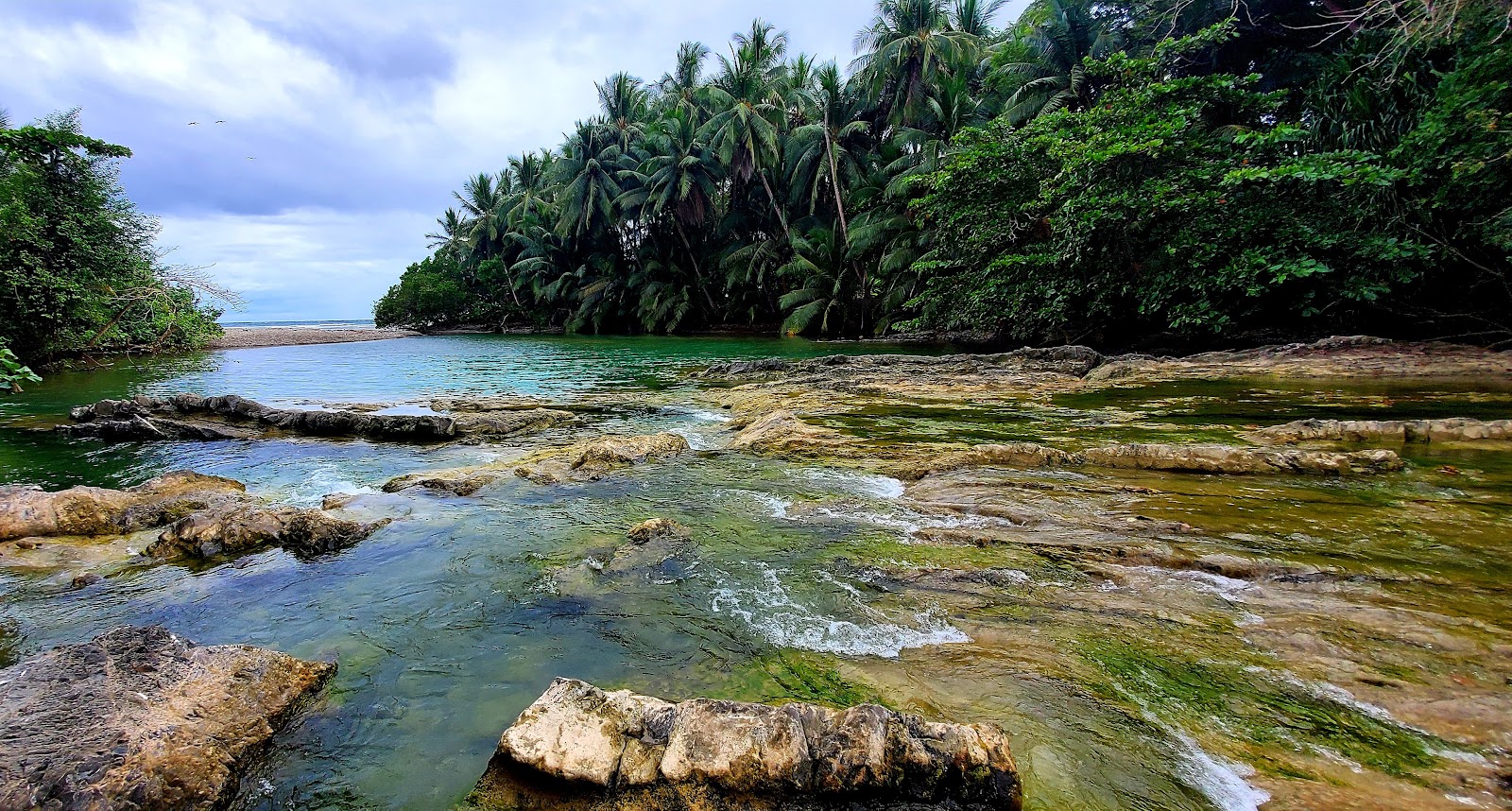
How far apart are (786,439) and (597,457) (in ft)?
7.58

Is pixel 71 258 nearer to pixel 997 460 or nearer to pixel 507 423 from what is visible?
pixel 507 423

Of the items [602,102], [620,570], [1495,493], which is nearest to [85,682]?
[620,570]

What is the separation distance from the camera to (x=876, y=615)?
11.2 feet

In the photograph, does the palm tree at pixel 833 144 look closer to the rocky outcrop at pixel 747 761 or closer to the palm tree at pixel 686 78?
the palm tree at pixel 686 78

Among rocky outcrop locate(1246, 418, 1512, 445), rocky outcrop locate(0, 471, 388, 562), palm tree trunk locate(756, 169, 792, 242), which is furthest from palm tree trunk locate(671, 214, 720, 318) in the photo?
rocky outcrop locate(1246, 418, 1512, 445)

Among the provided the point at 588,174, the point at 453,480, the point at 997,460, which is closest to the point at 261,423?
the point at 453,480

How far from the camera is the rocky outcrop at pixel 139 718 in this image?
6.65ft

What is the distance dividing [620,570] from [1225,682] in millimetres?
3346

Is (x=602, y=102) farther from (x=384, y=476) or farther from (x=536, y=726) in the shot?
(x=536, y=726)

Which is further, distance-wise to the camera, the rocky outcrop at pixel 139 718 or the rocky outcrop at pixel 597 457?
the rocky outcrop at pixel 597 457

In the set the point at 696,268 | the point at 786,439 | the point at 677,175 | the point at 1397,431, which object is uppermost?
the point at 677,175

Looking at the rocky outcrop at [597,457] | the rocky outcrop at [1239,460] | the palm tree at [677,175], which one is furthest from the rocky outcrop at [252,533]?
the palm tree at [677,175]

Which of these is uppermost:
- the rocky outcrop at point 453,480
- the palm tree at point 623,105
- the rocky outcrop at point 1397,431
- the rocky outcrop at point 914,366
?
the palm tree at point 623,105

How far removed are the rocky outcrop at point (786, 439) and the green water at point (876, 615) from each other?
66 cm
